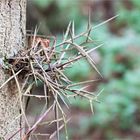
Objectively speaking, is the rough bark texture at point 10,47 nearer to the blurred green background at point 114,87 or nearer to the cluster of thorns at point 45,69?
the cluster of thorns at point 45,69

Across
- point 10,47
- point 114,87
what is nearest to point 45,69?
point 10,47

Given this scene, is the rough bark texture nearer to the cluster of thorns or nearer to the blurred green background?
the cluster of thorns

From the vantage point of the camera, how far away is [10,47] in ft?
2.45

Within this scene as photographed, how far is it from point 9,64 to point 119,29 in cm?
369

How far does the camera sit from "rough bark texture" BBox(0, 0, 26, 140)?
734 millimetres

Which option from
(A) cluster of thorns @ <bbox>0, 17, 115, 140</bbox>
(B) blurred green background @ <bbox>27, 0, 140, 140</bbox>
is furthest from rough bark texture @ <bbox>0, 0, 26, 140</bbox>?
(B) blurred green background @ <bbox>27, 0, 140, 140</bbox>

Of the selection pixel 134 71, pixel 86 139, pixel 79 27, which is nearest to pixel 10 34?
pixel 134 71

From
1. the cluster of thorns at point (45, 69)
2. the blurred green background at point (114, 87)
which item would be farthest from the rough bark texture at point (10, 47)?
the blurred green background at point (114, 87)

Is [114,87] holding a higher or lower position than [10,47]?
lower

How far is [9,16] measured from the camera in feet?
Answer: 2.44

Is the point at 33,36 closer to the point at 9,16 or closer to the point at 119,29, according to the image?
the point at 9,16

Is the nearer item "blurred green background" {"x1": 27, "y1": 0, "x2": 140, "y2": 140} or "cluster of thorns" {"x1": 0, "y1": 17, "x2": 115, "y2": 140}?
"cluster of thorns" {"x1": 0, "y1": 17, "x2": 115, "y2": 140}

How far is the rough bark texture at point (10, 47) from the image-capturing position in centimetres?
73

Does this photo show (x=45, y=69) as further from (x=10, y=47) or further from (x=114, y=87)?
(x=114, y=87)
